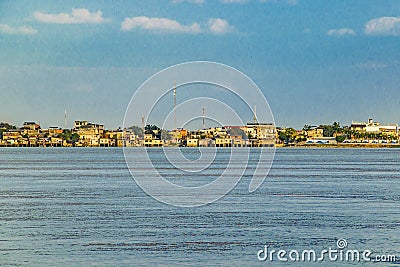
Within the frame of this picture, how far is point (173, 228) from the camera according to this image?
32.9 metres

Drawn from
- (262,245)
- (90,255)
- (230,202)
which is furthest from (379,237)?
(230,202)

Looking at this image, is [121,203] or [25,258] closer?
[25,258]

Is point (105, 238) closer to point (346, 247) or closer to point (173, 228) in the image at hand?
point (173, 228)

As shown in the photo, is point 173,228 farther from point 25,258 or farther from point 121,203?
point 121,203

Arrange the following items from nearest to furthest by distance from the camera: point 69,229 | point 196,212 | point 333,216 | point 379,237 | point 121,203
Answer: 1. point 379,237
2. point 69,229
3. point 333,216
4. point 196,212
5. point 121,203

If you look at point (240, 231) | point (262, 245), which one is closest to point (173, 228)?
point (240, 231)

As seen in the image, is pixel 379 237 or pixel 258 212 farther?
pixel 258 212

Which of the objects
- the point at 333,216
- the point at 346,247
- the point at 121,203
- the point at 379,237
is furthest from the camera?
the point at 121,203

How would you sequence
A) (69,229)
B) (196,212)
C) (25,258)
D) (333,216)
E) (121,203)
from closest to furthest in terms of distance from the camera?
(25,258) < (69,229) < (333,216) < (196,212) < (121,203)

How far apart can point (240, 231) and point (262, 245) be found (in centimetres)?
343

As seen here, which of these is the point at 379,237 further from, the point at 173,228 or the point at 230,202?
the point at 230,202

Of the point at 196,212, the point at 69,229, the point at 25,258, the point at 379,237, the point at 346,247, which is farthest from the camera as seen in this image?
the point at 196,212

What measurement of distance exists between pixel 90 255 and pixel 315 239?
8244 millimetres

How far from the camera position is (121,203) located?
43906mm
